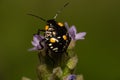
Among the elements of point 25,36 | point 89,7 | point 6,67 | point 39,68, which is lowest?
point 39,68

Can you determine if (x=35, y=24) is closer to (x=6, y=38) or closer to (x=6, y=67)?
(x=6, y=38)

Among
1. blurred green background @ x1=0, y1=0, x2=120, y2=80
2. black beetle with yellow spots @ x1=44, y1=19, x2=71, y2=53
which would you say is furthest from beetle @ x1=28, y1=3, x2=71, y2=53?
blurred green background @ x1=0, y1=0, x2=120, y2=80

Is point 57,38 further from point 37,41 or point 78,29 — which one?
point 78,29

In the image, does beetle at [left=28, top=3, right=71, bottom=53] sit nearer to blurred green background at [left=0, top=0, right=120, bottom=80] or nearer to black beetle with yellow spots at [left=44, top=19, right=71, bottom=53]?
black beetle with yellow spots at [left=44, top=19, right=71, bottom=53]

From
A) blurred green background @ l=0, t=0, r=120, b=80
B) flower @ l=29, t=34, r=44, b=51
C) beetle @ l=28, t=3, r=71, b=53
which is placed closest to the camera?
beetle @ l=28, t=3, r=71, b=53

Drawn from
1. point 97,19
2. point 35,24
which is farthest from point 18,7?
point 97,19

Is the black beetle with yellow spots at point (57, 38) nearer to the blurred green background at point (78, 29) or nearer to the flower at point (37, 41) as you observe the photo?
the flower at point (37, 41)

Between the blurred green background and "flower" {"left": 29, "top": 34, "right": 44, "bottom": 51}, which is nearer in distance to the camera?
"flower" {"left": 29, "top": 34, "right": 44, "bottom": 51}

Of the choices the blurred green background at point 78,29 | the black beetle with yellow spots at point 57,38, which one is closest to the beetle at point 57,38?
the black beetle with yellow spots at point 57,38

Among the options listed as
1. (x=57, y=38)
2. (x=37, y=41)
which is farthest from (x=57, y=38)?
(x=37, y=41)
